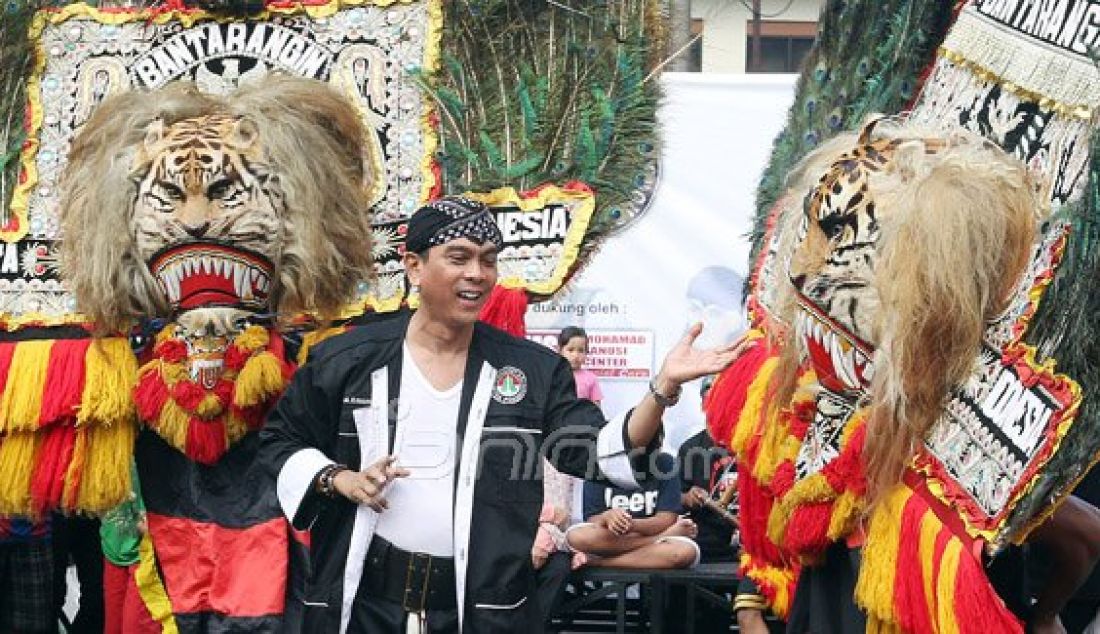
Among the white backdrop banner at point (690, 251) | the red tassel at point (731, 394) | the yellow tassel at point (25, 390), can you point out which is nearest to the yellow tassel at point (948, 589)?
the red tassel at point (731, 394)

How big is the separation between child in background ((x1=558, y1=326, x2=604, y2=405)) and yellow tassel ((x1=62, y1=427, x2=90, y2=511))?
6.42 feet

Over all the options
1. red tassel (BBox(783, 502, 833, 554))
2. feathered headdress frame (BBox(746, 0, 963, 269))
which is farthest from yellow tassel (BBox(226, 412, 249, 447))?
red tassel (BBox(783, 502, 833, 554))

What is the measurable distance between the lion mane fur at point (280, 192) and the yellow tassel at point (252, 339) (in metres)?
0.11

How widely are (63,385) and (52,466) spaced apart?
0.25 m

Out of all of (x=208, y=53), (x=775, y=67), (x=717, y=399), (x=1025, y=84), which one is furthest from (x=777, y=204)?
(x=775, y=67)

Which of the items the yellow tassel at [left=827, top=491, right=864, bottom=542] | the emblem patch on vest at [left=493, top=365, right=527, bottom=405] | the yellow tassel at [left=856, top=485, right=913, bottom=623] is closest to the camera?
the yellow tassel at [left=856, top=485, right=913, bottom=623]

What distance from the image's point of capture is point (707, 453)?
703cm

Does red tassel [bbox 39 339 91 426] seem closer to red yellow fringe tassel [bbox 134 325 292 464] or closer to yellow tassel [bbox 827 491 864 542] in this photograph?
red yellow fringe tassel [bbox 134 325 292 464]

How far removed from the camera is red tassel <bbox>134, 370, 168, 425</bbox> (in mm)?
6113

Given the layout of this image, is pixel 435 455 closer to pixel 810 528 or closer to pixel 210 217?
pixel 810 528

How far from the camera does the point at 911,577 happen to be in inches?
178

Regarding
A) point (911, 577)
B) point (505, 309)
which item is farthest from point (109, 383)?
point (911, 577)

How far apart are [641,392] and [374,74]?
2.11 m

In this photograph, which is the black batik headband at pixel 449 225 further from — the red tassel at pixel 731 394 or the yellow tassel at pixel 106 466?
the yellow tassel at pixel 106 466
